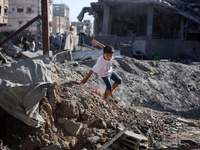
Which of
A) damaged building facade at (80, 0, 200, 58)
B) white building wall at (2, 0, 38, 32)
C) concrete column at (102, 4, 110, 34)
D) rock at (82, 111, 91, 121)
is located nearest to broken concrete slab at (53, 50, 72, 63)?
rock at (82, 111, 91, 121)

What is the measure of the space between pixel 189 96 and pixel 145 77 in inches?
78.3

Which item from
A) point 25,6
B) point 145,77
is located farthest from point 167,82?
point 25,6

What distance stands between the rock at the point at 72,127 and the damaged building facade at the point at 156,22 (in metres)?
17.2

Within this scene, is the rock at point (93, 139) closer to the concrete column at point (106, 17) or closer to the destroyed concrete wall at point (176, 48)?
the destroyed concrete wall at point (176, 48)

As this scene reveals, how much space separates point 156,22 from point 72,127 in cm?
2800

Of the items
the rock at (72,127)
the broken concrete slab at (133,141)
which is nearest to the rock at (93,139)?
the rock at (72,127)

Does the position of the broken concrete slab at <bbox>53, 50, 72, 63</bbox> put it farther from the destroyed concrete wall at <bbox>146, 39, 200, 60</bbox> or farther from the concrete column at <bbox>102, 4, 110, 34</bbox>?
the concrete column at <bbox>102, 4, 110, 34</bbox>

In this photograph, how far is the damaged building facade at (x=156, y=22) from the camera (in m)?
23.3

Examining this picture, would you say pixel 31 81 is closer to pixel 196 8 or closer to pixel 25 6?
pixel 196 8

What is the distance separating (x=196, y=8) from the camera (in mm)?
25609

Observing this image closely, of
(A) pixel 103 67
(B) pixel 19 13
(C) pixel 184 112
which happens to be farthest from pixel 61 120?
(B) pixel 19 13

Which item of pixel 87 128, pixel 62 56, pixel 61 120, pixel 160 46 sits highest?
pixel 160 46

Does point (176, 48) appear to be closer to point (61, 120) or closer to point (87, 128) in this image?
point (87, 128)

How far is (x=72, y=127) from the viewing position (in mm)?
3705
